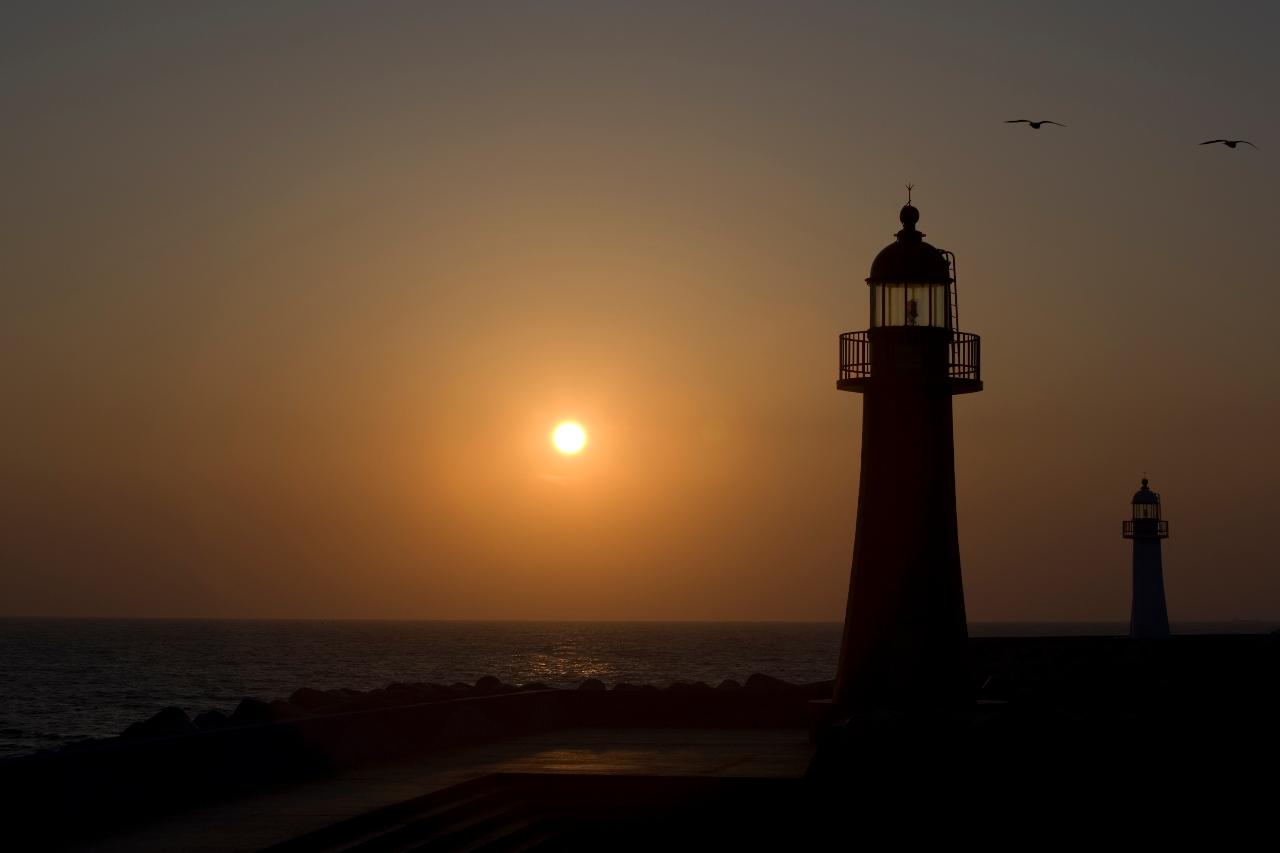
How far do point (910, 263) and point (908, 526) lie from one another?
3.88 meters

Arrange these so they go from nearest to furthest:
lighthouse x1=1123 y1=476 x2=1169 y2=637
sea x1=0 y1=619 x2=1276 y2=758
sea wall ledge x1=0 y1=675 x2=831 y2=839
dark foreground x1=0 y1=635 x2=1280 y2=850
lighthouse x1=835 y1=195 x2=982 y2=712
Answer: sea wall ledge x1=0 y1=675 x2=831 y2=839, dark foreground x1=0 y1=635 x2=1280 y2=850, lighthouse x1=835 y1=195 x2=982 y2=712, lighthouse x1=1123 y1=476 x2=1169 y2=637, sea x1=0 y1=619 x2=1276 y2=758

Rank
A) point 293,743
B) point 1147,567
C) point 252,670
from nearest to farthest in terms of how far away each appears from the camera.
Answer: point 293,743
point 1147,567
point 252,670

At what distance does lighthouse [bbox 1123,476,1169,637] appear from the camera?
2176 inches

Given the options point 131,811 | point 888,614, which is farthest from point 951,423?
point 131,811

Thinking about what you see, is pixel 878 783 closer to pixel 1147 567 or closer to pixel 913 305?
pixel 913 305

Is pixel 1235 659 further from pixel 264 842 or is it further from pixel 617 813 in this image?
pixel 264 842

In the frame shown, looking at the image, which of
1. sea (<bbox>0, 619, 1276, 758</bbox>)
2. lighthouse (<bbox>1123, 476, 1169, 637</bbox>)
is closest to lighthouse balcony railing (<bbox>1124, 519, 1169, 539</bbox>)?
lighthouse (<bbox>1123, 476, 1169, 637</bbox>)

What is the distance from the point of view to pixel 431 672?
11494 cm

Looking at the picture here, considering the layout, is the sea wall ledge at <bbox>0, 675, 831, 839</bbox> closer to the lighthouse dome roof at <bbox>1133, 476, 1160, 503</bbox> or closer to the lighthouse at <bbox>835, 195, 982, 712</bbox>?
the lighthouse at <bbox>835, 195, 982, 712</bbox>

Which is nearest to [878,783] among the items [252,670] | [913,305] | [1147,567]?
[913,305]

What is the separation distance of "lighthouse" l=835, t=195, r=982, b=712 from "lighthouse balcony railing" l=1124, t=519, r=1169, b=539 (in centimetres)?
3466

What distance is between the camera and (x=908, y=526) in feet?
77.4

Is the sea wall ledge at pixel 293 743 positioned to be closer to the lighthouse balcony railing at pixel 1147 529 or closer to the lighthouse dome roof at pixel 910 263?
the lighthouse dome roof at pixel 910 263

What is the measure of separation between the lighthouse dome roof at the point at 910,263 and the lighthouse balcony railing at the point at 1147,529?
34.8 m
